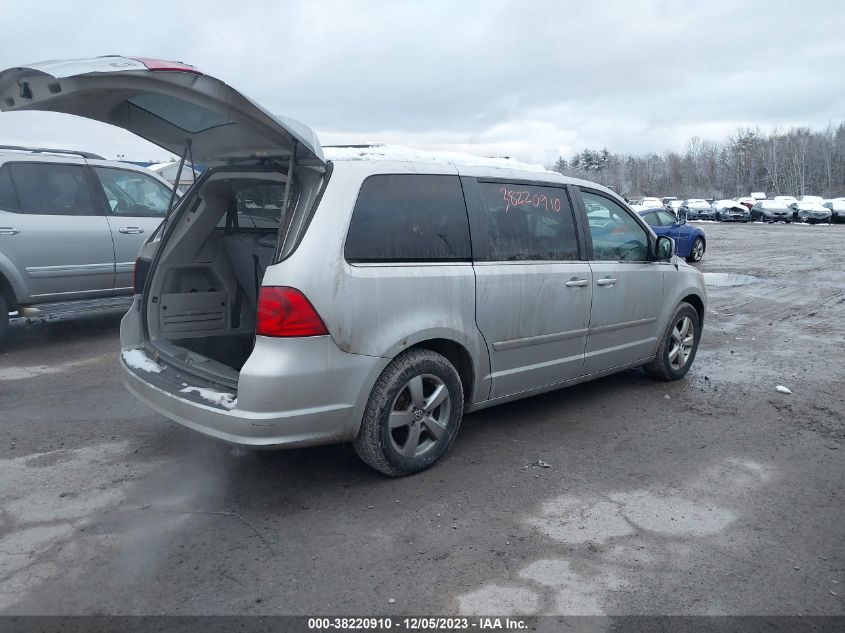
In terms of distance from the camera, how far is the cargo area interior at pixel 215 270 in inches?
175

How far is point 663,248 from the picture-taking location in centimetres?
560

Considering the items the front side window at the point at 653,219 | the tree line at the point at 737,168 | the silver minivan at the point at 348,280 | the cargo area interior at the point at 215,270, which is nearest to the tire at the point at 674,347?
the silver minivan at the point at 348,280

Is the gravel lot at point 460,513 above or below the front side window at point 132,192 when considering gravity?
below

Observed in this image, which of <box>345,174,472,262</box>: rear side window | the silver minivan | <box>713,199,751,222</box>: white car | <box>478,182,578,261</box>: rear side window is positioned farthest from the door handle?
<box>713,199,751,222</box>: white car

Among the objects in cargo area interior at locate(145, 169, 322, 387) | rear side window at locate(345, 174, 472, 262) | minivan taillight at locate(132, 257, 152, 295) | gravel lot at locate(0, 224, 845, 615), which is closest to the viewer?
gravel lot at locate(0, 224, 845, 615)

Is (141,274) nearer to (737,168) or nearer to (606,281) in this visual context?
(606,281)

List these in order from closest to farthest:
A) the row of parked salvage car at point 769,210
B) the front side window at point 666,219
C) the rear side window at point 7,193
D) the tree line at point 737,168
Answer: the rear side window at point 7,193, the front side window at point 666,219, the row of parked salvage car at point 769,210, the tree line at point 737,168

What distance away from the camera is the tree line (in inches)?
A: 3536

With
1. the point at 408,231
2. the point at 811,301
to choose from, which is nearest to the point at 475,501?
the point at 408,231

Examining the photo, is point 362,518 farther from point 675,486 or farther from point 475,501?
point 675,486

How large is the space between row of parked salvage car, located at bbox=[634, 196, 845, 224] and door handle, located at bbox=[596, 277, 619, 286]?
32195mm

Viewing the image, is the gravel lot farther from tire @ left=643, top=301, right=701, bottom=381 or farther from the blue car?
the blue car

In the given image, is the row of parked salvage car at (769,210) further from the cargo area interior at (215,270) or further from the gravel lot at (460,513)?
the cargo area interior at (215,270)

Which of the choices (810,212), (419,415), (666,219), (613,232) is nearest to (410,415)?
(419,415)
